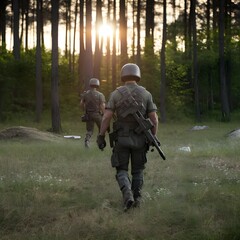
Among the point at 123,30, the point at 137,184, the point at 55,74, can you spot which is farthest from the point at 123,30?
the point at 137,184

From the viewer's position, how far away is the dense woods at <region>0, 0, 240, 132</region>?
101 feet

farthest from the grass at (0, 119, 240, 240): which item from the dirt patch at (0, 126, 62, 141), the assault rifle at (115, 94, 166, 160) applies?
the dirt patch at (0, 126, 62, 141)

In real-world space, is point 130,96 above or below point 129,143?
above

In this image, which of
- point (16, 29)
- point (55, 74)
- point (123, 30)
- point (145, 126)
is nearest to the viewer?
point (145, 126)

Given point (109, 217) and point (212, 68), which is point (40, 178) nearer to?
point (109, 217)

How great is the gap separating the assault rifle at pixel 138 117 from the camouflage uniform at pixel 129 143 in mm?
80

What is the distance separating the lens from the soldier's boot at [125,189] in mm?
6512

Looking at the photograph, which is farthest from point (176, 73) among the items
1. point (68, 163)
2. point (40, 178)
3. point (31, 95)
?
point (40, 178)

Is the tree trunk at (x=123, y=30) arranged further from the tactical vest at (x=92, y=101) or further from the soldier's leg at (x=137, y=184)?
the soldier's leg at (x=137, y=184)

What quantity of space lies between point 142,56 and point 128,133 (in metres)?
29.1

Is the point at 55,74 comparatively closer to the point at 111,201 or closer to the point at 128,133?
the point at 111,201

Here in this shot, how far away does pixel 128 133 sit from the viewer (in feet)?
22.5

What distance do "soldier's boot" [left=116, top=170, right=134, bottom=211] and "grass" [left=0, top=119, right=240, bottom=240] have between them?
0.16 metres

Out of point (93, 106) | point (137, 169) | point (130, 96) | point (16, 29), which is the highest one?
point (16, 29)
